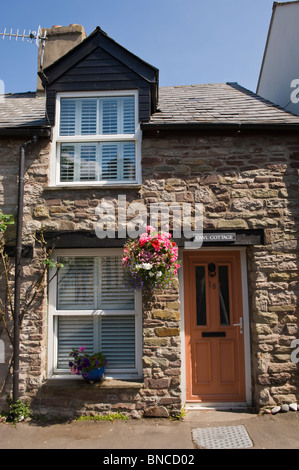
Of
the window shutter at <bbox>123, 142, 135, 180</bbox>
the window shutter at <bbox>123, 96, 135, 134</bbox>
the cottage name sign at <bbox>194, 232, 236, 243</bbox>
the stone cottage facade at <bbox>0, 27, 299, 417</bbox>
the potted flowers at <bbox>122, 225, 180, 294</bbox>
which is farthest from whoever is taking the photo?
the window shutter at <bbox>123, 96, 135, 134</bbox>

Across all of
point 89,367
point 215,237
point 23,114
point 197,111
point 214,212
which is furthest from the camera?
point 23,114

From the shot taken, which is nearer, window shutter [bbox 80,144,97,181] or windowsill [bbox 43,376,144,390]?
windowsill [bbox 43,376,144,390]

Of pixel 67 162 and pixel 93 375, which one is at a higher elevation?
pixel 67 162

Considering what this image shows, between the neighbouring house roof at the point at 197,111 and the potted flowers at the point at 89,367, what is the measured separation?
3.64 m

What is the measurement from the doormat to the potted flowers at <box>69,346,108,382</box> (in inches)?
61.0

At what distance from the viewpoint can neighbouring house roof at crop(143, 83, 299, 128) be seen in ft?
18.8

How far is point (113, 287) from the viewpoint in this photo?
222 inches

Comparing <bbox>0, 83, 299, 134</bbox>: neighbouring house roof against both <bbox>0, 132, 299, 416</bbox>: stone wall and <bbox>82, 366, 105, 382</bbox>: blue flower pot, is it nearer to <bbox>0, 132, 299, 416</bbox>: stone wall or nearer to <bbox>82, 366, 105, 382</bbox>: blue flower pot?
<bbox>0, 132, 299, 416</bbox>: stone wall

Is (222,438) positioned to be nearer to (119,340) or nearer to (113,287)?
(119,340)

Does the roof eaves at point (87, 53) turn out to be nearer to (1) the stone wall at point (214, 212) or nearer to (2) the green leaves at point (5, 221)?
(1) the stone wall at point (214, 212)

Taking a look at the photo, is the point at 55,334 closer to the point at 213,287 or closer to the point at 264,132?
the point at 213,287

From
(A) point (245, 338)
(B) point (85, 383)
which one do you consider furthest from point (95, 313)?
(A) point (245, 338)

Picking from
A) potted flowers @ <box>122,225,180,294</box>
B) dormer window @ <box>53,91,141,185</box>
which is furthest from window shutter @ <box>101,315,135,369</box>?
dormer window @ <box>53,91,141,185</box>

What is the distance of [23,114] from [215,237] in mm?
4382
